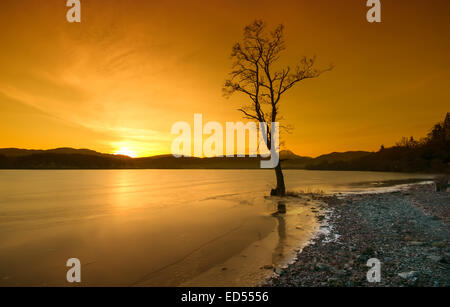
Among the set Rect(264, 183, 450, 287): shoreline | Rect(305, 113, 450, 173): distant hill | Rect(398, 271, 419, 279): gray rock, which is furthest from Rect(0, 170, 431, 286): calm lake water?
Rect(305, 113, 450, 173): distant hill

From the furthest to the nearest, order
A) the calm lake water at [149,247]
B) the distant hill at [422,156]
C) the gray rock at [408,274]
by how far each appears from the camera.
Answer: the distant hill at [422,156], the calm lake water at [149,247], the gray rock at [408,274]

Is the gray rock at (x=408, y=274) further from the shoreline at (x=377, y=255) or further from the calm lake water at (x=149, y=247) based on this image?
the calm lake water at (x=149, y=247)

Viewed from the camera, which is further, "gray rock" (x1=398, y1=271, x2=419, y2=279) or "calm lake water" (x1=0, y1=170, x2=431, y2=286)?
"calm lake water" (x1=0, y1=170, x2=431, y2=286)

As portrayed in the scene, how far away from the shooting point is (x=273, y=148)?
25188mm

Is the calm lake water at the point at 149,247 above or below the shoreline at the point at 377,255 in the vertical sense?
below

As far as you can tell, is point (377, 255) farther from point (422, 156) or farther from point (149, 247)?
point (422, 156)

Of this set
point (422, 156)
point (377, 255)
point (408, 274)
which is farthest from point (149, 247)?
point (422, 156)

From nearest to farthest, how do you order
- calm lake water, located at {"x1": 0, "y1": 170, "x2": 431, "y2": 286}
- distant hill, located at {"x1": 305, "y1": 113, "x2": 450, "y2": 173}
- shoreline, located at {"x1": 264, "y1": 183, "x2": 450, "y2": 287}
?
1. shoreline, located at {"x1": 264, "y1": 183, "x2": 450, "y2": 287}
2. calm lake water, located at {"x1": 0, "y1": 170, "x2": 431, "y2": 286}
3. distant hill, located at {"x1": 305, "y1": 113, "x2": 450, "y2": 173}

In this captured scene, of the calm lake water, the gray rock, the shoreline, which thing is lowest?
the calm lake water

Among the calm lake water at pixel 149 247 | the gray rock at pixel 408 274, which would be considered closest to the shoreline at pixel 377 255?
the gray rock at pixel 408 274

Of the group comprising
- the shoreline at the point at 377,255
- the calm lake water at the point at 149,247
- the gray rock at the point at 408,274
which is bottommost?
the calm lake water at the point at 149,247

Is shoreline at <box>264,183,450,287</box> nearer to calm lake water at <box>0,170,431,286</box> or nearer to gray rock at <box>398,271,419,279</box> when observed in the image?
gray rock at <box>398,271,419,279</box>
